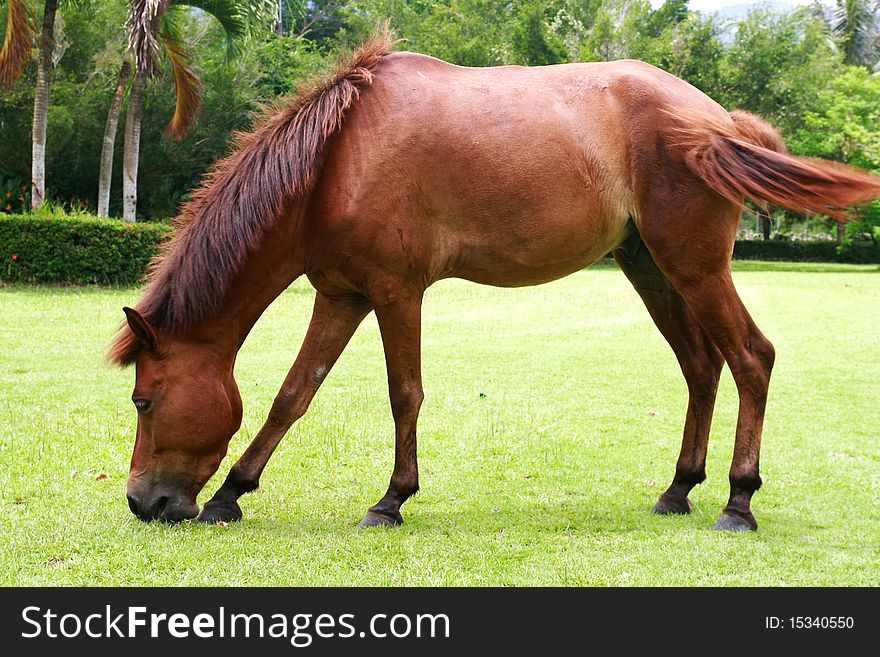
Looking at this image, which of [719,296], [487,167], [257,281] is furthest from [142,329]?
[719,296]

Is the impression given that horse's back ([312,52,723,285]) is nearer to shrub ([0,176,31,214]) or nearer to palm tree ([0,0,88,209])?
palm tree ([0,0,88,209])

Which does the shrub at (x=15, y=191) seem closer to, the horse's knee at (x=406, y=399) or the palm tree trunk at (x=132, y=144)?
the palm tree trunk at (x=132, y=144)

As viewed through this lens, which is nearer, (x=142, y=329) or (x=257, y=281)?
(x=142, y=329)

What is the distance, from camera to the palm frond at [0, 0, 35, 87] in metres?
14.3

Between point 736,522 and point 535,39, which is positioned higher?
point 535,39

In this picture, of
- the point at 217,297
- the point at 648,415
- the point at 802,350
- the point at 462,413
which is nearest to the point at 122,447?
the point at 217,297

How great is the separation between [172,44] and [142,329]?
14284 millimetres

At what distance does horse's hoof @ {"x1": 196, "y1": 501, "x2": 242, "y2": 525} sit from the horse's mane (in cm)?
82

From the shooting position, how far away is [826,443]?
21.4 feet

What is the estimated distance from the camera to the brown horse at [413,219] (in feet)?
13.2

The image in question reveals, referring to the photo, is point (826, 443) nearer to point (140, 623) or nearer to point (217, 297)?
point (217, 297)

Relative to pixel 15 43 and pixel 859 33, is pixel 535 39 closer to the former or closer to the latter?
pixel 15 43

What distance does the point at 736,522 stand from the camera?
425 cm

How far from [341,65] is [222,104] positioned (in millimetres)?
23363
